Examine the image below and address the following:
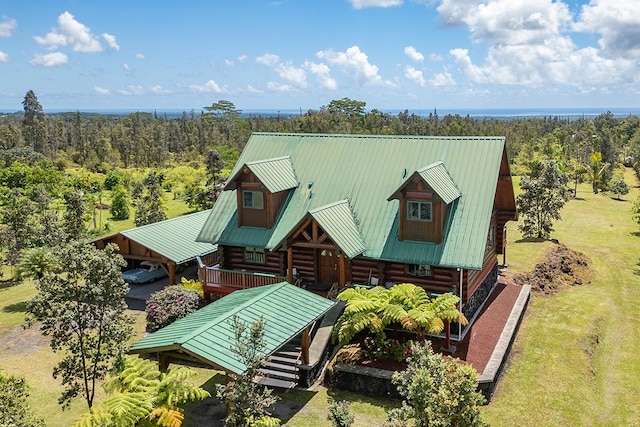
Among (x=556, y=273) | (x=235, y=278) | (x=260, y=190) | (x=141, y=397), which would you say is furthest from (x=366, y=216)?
(x=556, y=273)

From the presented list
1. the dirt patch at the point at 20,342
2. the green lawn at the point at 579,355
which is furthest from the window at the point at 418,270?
the dirt patch at the point at 20,342

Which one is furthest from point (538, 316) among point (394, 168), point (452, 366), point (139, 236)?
point (139, 236)

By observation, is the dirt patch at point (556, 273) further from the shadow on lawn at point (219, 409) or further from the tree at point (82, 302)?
the tree at point (82, 302)

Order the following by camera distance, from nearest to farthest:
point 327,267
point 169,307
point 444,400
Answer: point 444,400
point 169,307
point 327,267

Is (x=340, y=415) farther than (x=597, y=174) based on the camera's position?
No

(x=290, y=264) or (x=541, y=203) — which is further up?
(x=541, y=203)

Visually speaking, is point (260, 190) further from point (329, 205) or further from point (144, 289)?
point (144, 289)
